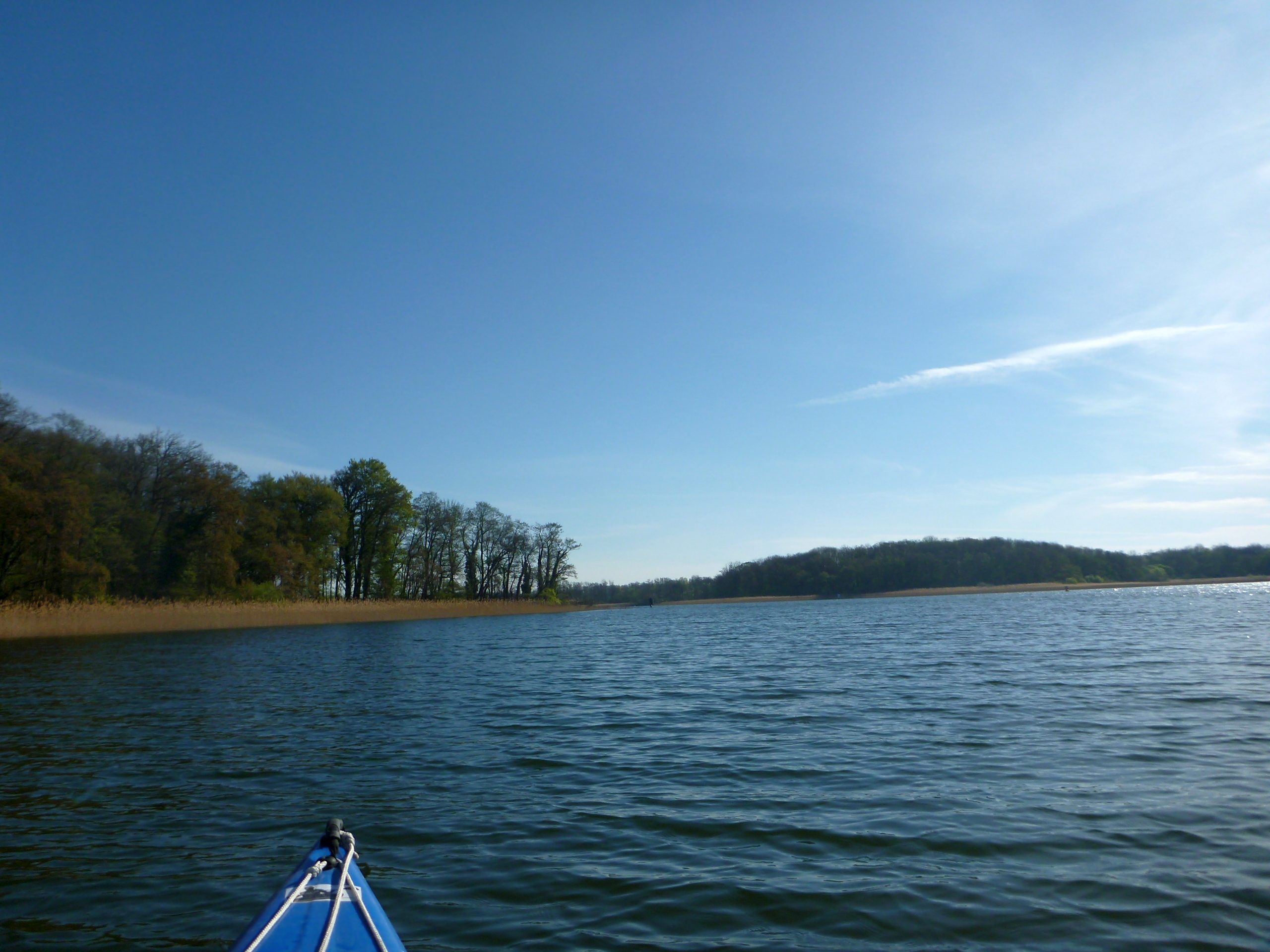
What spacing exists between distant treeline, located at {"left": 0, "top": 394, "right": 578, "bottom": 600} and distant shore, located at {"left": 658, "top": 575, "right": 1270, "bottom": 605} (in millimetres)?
54484

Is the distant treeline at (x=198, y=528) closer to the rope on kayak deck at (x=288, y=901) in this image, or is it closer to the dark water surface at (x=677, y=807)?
the dark water surface at (x=677, y=807)

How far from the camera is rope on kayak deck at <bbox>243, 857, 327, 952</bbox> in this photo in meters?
3.30

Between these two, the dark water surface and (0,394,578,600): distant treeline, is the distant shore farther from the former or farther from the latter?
the dark water surface

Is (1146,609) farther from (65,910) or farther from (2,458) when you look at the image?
(2,458)

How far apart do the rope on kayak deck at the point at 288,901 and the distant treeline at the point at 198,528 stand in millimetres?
40471

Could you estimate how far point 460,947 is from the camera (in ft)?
14.2

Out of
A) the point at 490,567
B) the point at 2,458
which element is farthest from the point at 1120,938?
the point at 490,567

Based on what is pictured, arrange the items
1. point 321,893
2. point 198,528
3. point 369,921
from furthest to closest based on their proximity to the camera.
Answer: point 198,528 < point 321,893 < point 369,921

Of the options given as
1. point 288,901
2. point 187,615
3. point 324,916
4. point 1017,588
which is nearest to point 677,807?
point 324,916

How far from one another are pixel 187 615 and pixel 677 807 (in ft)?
129

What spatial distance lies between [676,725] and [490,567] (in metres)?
69.6

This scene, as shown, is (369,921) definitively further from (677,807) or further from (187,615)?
(187,615)

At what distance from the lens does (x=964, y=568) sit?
120000 millimetres

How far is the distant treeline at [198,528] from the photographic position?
36.8m
